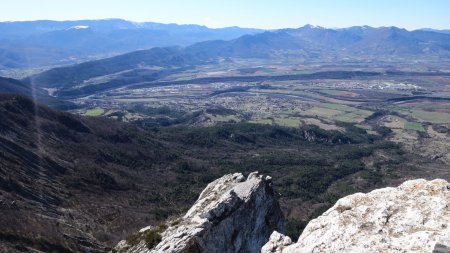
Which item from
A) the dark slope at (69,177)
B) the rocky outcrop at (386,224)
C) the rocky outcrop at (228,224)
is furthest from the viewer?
the dark slope at (69,177)

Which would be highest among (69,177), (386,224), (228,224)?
(386,224)

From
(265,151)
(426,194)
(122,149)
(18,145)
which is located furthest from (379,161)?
(426,194)

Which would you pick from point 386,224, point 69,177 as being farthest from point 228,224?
point 69,177

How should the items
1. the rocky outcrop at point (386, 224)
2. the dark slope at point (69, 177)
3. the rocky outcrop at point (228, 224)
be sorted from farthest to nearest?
the dark slope at point (69, 177) → the rocky outcrop at point (228, 224) → the rocky outcrop at point (386, 224)

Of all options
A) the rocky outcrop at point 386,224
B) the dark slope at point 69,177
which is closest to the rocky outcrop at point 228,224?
the rocky outcrop at point 386,224

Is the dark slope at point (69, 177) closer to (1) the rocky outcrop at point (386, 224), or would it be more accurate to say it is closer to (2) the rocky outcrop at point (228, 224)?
(2) the rocky outcrop at point (228, 224)

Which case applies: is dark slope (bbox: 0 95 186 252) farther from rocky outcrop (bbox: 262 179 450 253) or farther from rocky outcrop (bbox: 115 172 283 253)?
rocky outcrop (bbox: 262 179 450 253)

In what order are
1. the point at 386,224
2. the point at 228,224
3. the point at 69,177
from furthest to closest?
the point at 69,177 → the point at 228,224 → the point at 386,224

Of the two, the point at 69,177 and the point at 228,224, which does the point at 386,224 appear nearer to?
the point at 228,224
